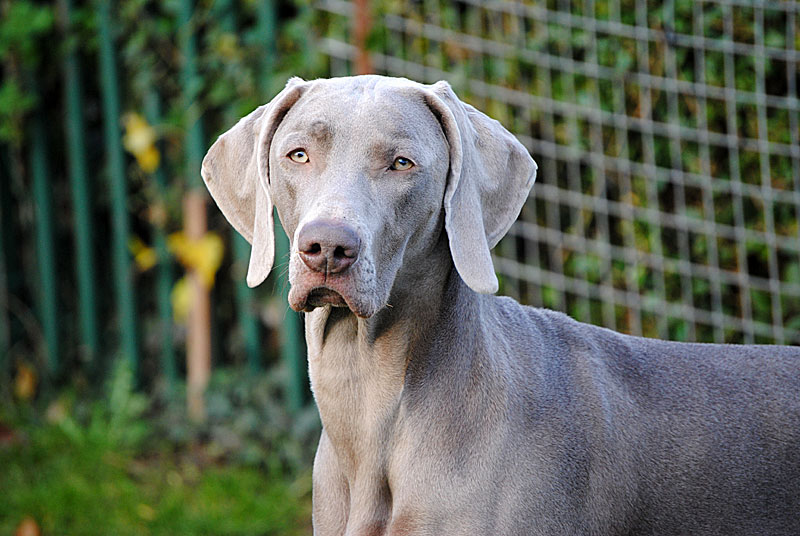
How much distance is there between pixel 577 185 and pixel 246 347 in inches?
74.7

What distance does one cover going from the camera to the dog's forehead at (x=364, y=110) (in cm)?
238

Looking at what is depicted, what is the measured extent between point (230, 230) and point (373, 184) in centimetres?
297

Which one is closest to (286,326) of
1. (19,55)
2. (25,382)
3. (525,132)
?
(525,132)

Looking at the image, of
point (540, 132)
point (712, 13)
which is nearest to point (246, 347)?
point (540, 132)

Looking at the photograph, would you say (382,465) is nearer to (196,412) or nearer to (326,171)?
(326,171)

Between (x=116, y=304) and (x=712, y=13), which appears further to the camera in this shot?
(x=116, y=304)

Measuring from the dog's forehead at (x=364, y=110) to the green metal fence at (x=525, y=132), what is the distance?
6.58 feet

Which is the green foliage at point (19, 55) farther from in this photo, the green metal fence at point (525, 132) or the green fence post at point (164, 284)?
the green fence post at point (164, 284)

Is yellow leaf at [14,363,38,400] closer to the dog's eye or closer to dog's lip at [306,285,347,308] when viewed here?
dog's lip at [306,285,347,308]

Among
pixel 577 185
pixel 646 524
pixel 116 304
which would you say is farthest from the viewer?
pixel 116 304

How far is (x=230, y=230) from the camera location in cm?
520

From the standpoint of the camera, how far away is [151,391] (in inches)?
214

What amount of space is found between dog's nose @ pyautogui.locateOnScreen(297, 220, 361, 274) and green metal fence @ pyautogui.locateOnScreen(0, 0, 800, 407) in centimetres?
234

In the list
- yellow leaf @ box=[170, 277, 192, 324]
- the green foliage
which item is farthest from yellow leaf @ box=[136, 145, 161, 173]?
the green foliage
